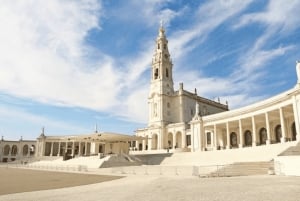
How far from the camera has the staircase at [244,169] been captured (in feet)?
66.6

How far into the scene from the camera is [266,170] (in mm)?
20734

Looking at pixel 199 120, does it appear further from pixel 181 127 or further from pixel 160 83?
pixel 160 83

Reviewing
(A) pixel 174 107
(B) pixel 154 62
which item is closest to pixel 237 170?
(A) pixel 174 107

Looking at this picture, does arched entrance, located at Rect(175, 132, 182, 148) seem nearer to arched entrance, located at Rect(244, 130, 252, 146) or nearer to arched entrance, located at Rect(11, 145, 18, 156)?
arched entrance, located at Rect(244, 130, 252, 146)

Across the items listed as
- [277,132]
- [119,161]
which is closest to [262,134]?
[277,132]

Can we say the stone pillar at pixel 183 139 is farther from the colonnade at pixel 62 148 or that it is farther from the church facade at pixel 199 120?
the colonnade at pixel 62 148

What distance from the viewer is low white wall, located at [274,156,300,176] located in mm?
17366

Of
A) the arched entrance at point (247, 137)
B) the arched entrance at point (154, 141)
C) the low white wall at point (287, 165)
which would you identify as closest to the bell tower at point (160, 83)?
the arched entrance at point (154, 141)

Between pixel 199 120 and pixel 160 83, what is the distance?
21.8 meters

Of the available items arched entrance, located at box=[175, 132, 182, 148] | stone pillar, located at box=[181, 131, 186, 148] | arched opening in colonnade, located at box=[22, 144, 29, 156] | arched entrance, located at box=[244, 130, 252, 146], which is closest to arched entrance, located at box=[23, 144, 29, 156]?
arched opening in colonnade, located at box=[22, 144, 29, 156]

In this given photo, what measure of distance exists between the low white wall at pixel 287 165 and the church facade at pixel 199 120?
514 inches

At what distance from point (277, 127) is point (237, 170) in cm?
2529

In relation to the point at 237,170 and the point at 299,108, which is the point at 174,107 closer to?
the point at 299,108

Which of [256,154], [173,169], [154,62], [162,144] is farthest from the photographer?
[154,62]
